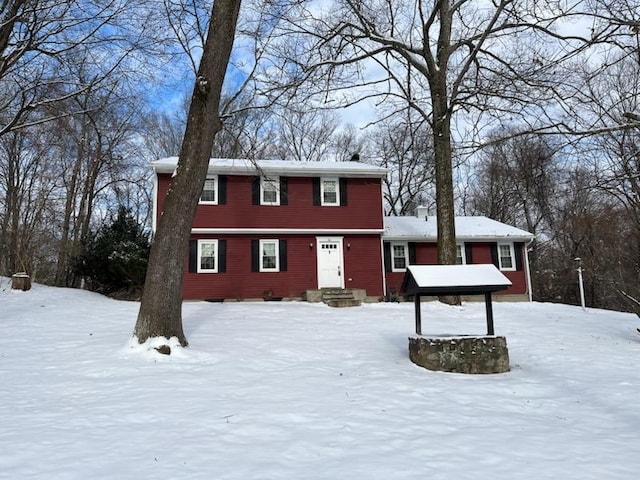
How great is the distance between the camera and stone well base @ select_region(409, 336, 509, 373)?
6.93 m

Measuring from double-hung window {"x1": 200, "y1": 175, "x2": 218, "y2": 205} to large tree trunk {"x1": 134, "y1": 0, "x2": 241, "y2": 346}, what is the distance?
31.2 ft

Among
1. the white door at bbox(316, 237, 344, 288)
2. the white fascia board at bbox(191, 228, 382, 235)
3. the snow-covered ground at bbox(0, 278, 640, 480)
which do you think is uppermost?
the white fascia board at bbox(191, 228, 382, 235)

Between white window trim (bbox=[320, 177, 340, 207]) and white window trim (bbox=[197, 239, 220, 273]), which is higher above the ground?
white window trim (bbox=[320, 177, 340, 207])

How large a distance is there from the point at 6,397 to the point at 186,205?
351cm

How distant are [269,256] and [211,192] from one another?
3173 mm

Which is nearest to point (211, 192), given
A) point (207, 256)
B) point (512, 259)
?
point (207, 256)

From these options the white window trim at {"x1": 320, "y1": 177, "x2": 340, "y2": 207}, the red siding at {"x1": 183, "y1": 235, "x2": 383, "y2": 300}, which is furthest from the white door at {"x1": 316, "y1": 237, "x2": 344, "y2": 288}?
the white window trim at {"x1": 320, "y1": 177, "x2": 340, "y2": 207}

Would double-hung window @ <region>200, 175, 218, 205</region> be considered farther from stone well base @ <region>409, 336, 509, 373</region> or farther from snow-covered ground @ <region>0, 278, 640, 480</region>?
stone well base @ <region>409, 336, 509, 373</region>

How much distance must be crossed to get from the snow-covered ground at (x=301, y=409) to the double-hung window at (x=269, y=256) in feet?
25.2

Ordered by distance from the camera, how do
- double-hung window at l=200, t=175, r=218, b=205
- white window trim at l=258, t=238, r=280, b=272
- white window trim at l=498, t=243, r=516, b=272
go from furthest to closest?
white window trim at l=498, t=243, r=516, b=272
white window trim at l=258, t=238, r=280, b=272
double-hung window at l=200, t=175, r=218, b=205

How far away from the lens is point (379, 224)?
18219mm

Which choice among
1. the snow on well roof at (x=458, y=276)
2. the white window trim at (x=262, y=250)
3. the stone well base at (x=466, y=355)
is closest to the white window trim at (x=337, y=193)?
the white window trim at (x=262, y=250)

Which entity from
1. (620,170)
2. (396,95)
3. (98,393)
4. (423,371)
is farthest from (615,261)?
(98,393)

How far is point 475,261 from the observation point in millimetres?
20062
